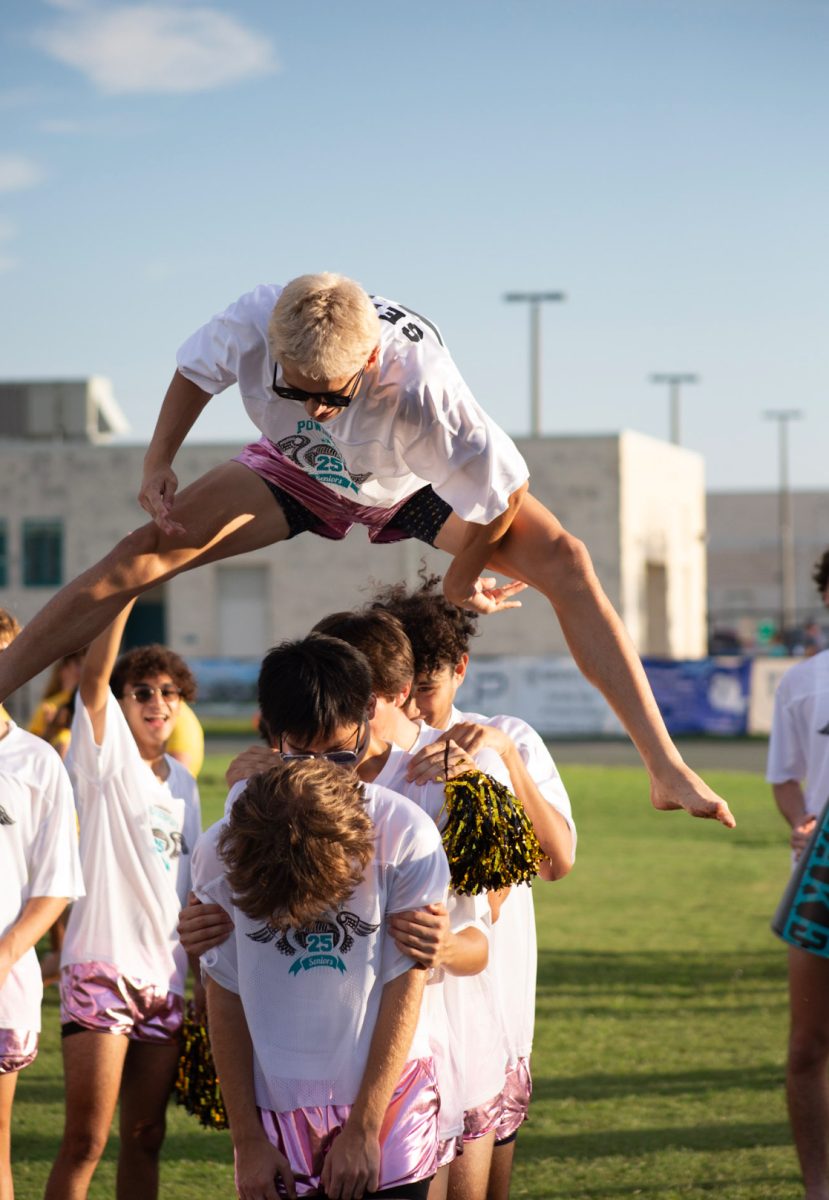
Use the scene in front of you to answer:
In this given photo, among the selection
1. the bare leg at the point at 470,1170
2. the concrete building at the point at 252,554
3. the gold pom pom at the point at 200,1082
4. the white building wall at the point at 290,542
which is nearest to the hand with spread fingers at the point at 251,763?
the gold pom pom at the point at 200,1082

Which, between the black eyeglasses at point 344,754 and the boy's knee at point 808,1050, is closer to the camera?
the black eyeglasses at point 344,754

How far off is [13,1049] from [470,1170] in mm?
1343

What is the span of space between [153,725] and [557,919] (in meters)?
7.27

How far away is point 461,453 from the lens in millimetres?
3533

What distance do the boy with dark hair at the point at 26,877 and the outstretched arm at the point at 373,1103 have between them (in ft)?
5.00

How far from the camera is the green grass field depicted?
5863 mm

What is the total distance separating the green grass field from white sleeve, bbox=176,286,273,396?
339 cm

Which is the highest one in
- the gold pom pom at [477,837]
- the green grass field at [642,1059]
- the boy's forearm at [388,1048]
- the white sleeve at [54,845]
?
the gold pom pom at [477,837]

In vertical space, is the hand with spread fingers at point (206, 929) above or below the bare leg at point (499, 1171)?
above

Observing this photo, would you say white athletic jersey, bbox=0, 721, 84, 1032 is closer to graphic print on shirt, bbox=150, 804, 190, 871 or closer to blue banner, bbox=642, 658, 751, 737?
graphic print on shirt, bbox=150, 804, 190, 871

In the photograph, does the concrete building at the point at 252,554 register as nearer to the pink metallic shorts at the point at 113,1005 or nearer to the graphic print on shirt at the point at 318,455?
the pink metallic shorts at the point at 113,1005

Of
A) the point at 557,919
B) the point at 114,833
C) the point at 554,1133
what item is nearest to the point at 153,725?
the point at 114,833

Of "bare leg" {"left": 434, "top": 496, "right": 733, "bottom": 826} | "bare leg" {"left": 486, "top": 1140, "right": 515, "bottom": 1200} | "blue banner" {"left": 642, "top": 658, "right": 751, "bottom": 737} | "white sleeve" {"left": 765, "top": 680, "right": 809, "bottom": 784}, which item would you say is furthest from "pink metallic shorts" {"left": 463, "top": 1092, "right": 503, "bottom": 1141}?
"blue banner" {"left": 642, "top": 658, "right": 751, "bottom": 737}

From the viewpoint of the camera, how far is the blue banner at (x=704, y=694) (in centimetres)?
2811
